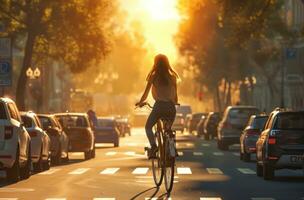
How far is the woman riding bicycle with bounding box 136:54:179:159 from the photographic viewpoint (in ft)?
66.9

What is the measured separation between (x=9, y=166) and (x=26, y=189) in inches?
88.6

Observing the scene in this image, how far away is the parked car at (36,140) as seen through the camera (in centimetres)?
2864

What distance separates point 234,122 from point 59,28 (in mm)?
10660

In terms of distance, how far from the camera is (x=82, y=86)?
161 meters

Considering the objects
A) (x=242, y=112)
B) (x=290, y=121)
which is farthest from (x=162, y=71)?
(x=242, y=112)

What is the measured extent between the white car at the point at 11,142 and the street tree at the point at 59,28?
27.4 meters

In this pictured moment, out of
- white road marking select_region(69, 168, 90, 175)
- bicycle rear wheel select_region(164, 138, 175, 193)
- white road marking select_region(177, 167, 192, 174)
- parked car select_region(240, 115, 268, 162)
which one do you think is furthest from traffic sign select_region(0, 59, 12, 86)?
bicycle rear wheel select_region(164, 138, 175, 193)

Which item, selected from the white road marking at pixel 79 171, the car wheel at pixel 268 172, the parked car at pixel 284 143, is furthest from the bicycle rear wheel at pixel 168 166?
the white road marking at pixel 79 171

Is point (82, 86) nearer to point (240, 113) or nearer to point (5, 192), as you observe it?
point (240, 113)

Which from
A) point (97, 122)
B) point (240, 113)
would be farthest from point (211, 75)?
point (240, 113)

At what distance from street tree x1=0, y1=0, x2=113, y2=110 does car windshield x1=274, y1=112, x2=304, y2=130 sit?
27919mm

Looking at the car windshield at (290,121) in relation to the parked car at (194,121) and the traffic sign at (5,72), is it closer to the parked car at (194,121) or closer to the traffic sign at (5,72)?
the traffic sign at (5,72)

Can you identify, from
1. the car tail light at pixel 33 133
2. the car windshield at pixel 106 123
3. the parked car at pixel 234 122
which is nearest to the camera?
the car tail light at pixel 33 133

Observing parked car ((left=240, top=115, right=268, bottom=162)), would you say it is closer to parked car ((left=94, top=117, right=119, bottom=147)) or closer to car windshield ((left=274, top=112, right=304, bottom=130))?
car windshield ((left=274, top=112, right=304, bottom=130))
